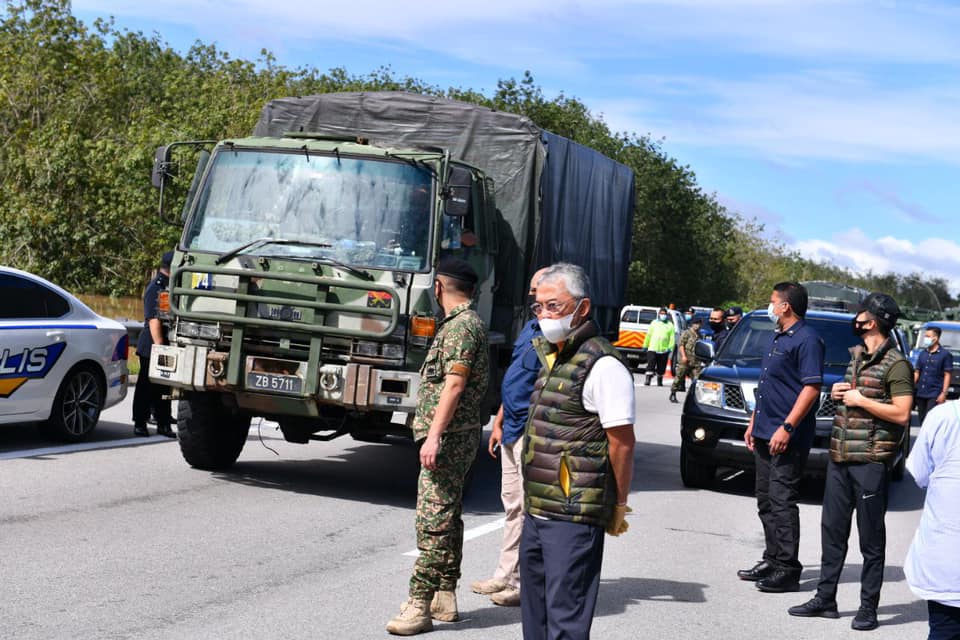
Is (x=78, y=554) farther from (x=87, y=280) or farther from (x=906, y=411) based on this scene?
(x=87, y=280)

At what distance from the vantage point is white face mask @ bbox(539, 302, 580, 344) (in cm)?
473

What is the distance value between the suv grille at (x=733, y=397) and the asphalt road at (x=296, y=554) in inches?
35.6

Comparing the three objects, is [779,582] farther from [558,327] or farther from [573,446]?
[558,327]

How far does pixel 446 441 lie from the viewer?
253 inches

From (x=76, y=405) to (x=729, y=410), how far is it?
631 centimetres

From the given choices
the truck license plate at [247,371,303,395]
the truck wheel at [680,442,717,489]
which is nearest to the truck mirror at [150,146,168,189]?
the truck license plate at [247,371,303,395]

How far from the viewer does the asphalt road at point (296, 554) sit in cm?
641

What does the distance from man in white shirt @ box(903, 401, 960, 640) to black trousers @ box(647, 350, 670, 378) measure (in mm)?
23934

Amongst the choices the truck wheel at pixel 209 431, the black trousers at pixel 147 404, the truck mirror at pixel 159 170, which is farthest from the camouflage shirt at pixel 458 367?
the black trousers at pixel 147 404

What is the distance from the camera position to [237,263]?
388 inches

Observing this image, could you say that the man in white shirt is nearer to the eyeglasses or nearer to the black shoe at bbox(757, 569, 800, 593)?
the eyeglasses

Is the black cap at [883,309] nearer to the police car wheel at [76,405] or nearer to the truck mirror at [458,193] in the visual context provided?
the truck mirror at [458,193]

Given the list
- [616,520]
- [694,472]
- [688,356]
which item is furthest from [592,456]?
[688,356]

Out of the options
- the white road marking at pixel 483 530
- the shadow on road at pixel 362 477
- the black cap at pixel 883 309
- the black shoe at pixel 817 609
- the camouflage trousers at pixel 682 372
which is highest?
the black cap at pixel 883 309
